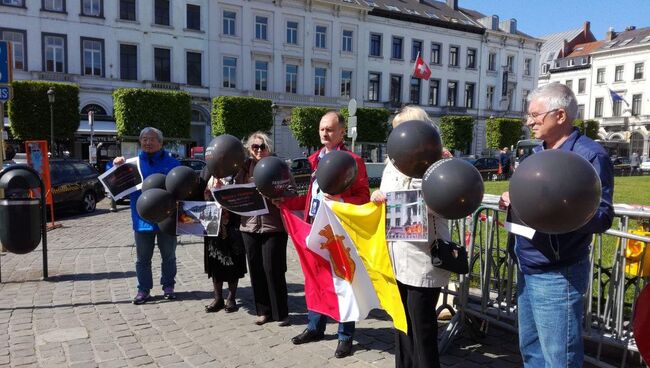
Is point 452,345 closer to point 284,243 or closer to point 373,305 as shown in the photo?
point 373,305

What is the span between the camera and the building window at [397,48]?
45.3 meters

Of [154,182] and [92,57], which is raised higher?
[92,57]

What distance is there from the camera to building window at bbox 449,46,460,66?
48850 millimetres

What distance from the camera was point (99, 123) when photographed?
1284 inches

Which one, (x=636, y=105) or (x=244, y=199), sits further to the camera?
(x=636, y=105)

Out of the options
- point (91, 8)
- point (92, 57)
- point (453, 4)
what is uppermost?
point (453, 4)

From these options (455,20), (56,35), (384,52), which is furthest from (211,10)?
(455,20)

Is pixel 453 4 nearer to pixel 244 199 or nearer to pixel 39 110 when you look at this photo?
pixel 39 110

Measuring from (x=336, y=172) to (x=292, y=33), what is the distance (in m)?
38.6

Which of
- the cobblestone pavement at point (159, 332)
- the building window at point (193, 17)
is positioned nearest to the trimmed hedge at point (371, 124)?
the building window at point (193, 17)

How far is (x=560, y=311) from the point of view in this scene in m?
2.52

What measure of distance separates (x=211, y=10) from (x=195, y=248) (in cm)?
3159

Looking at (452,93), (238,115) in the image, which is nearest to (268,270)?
(238,115)

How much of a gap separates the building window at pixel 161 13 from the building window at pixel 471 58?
30.2 m
